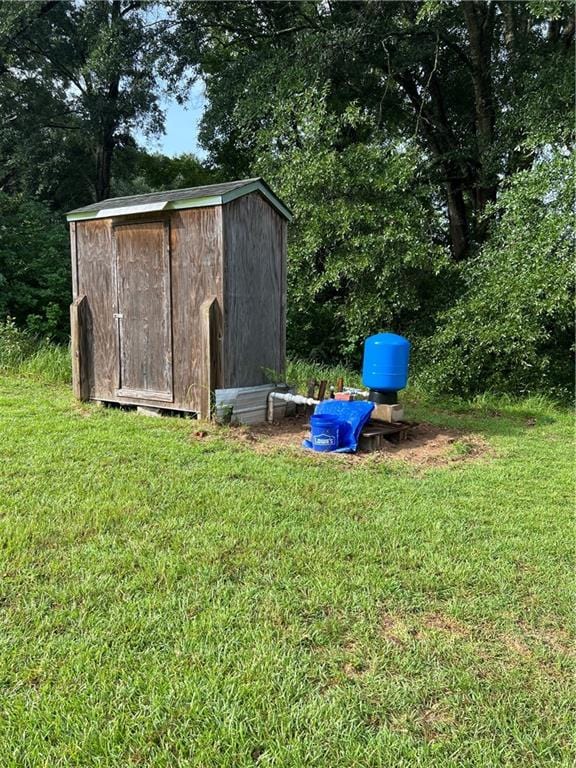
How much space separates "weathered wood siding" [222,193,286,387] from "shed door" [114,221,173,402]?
2.31 ft

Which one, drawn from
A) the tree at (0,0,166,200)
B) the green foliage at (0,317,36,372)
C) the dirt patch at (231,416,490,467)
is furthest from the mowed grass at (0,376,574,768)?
the tree at (0,0,166,200)

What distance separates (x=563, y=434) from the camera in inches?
234

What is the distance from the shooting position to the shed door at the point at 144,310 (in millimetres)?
5758

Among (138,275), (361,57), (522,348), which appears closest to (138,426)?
(138,275)

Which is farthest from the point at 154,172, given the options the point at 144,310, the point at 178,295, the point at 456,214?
the point at 178,295

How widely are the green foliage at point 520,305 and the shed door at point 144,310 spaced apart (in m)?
4.19

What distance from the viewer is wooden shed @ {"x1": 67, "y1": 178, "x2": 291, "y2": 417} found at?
5.41 meters

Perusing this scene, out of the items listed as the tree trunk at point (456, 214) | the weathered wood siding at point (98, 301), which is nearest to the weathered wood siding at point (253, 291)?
the weathered wood siding at point (98, 301)

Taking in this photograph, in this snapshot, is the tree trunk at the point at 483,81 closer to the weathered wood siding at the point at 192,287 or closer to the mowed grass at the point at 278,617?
the weathered wood siding at the point at 192,287

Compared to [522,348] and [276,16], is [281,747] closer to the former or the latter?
[522,348]

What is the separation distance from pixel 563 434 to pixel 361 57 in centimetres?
841

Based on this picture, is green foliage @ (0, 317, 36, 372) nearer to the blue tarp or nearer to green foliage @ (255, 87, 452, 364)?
green foliage @ (255, 87, 452, 364)

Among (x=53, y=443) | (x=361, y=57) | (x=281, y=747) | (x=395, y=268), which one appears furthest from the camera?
(x=361, y=57)

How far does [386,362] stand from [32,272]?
7.87 m
